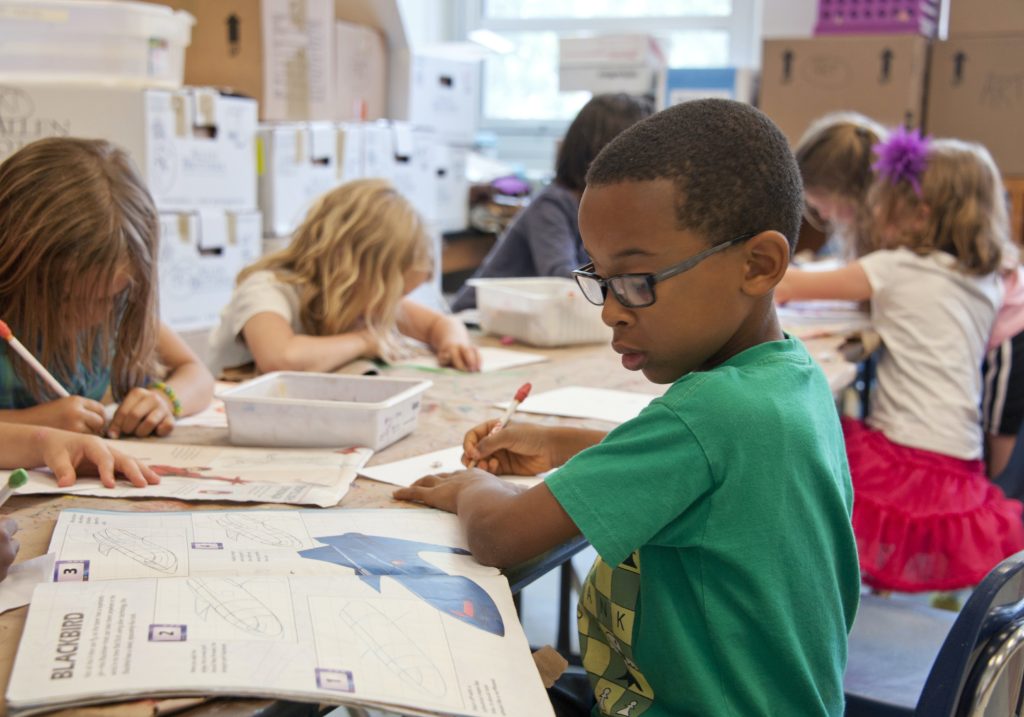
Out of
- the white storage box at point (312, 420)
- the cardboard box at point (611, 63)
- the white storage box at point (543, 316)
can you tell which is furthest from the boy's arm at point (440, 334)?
the cardboard box at point (611, 63)

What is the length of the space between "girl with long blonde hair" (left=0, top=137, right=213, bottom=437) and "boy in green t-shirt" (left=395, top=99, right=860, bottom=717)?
0.60 m

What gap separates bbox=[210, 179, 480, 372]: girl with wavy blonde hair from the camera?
1.78 meters

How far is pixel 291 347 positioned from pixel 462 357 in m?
0.30

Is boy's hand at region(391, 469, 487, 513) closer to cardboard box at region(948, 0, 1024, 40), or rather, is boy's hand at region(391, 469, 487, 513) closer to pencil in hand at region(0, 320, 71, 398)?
pencil in hand at region(0, 320, 71, 398)

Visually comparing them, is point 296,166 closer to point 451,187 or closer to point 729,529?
point 451,187

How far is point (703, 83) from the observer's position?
13.2 ft

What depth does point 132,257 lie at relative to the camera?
4.30 feet

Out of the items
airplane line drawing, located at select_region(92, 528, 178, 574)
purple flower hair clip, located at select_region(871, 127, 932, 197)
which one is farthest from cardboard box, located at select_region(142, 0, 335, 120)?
airplane line drawing, located at select_region(92, 528, 178, 574)

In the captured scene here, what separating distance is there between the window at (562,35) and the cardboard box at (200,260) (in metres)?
2.03

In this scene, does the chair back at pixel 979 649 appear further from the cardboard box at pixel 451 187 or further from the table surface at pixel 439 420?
the cardboard box at pixel 451 187

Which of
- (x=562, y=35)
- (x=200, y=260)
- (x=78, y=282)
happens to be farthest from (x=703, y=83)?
(x=78, y=282)

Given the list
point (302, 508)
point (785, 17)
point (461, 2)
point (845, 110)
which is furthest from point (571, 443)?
point (461, 2)

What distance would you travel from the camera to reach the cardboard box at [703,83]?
399 centimetres

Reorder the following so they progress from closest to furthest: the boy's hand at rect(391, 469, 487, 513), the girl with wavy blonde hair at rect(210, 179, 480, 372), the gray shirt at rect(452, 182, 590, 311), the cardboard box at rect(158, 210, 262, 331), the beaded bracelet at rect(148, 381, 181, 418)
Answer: the boy's hand at rect(391, 469, 487, 513) → the beaded bracelet at rect(148, 381, 181, 418) → the girl with wavy blonde hair at rect(210, 179, 480, 372) → the gray shirt at rect(452, 182, 590, 311) → the cardboard box at rect(158, 210, 262, 331)
